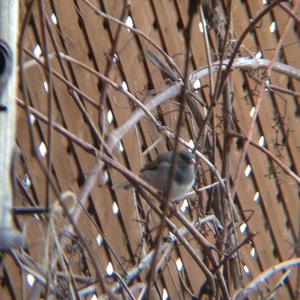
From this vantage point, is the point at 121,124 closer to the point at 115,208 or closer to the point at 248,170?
the point at 115,208

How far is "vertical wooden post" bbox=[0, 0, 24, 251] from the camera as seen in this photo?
5.20ft

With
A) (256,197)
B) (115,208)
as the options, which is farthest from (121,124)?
(256,197)

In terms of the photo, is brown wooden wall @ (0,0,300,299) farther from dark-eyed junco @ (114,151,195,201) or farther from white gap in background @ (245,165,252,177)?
dark-eyed junco @ (114,151,195,201)

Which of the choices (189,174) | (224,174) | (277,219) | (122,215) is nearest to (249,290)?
(224,174)

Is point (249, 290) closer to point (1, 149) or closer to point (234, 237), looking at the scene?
point (234, 237)

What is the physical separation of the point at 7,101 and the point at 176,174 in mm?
1172

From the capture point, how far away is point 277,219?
4336 millimetres

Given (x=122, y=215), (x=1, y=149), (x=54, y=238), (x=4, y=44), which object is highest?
(x=4, y=44)

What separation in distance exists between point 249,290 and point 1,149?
0.61 m

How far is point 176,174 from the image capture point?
278 cm

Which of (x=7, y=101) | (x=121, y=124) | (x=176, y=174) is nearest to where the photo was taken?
(x=7, y=101)

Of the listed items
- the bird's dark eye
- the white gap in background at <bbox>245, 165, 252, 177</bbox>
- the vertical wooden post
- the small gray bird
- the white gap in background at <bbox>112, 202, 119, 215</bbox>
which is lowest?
the white gap in background at <bbox>245, 165, 252, 177</bbox>

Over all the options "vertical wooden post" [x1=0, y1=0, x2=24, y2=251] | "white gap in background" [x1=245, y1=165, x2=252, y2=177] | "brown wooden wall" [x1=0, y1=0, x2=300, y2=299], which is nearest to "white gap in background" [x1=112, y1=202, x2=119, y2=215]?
"brown wooden wall" [x1=0, y1=0, x2=300, y2=299]

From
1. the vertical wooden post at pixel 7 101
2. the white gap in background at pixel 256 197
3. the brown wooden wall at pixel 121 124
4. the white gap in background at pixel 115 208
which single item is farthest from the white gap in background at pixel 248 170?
the vertical wooden post at pixel 7 101
